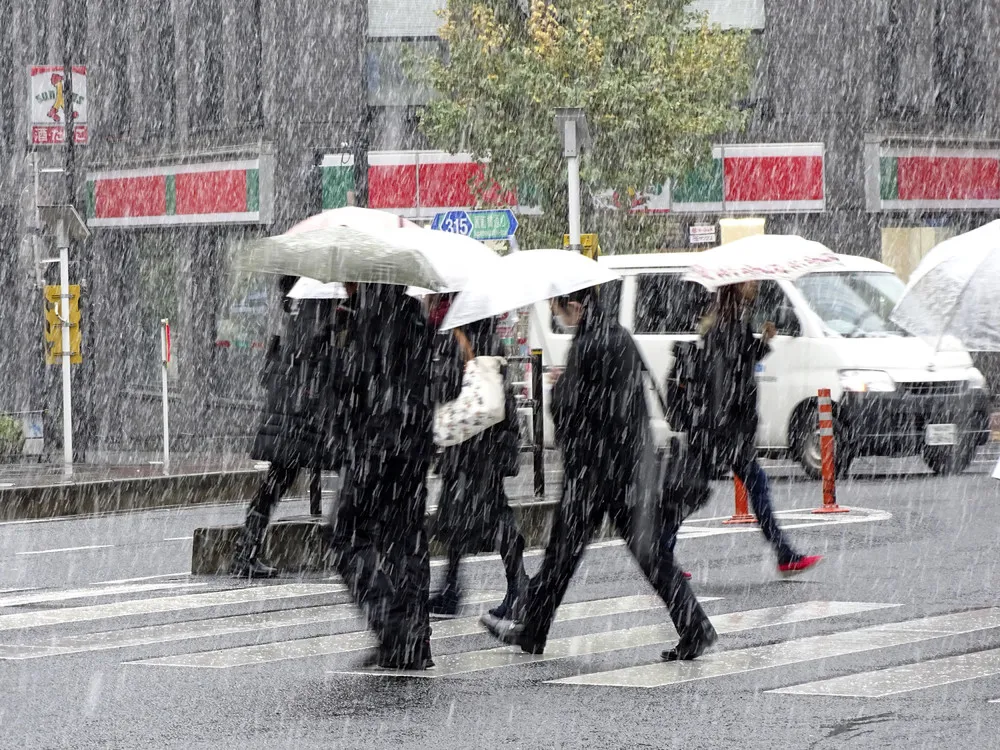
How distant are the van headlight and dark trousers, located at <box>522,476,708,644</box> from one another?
10122 millimetres

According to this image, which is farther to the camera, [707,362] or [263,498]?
[263,498]

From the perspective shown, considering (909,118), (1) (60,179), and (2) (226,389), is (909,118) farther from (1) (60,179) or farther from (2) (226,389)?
(1) (60,179)

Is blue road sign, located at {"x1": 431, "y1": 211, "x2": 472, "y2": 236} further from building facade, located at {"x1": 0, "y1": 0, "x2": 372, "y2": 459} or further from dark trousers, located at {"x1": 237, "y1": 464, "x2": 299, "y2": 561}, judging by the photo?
dark trousers, located at {"x1": 237, "y1": 464, "x2": 299, "y2": 561}

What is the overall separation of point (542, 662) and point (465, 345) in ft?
5.57

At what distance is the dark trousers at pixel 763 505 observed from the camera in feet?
36.6

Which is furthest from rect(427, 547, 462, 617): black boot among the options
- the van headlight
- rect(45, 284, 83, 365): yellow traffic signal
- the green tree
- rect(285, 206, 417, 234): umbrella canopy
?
the green tree

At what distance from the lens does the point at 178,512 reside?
17656mm

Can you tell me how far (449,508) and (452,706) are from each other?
7.01ft

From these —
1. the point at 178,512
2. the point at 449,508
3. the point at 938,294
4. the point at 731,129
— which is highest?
the point at 731,129

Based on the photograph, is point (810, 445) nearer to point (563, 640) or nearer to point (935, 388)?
point (935, 388)

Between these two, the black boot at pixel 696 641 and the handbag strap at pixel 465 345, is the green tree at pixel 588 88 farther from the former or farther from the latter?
the black boot at pixel 696 641

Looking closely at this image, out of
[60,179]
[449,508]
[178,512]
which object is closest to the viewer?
[449,508]

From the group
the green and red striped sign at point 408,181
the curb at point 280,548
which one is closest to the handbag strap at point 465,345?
the curb at point 280,548

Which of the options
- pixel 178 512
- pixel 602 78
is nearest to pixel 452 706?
pixel 178 512
